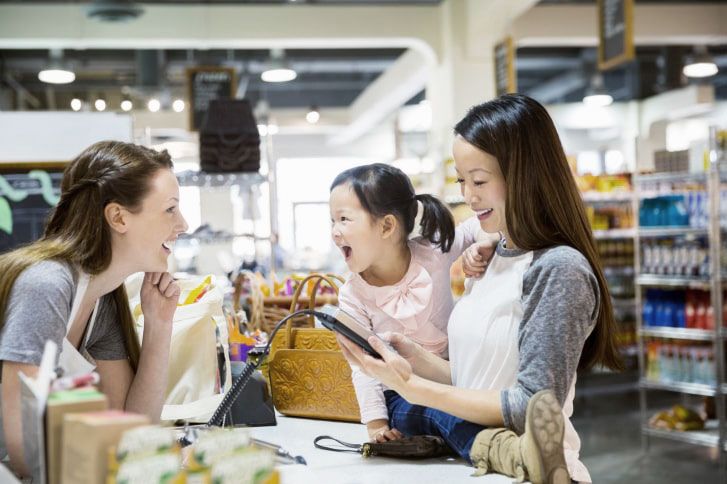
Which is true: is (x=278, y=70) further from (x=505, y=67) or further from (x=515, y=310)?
(x=515, y=310)

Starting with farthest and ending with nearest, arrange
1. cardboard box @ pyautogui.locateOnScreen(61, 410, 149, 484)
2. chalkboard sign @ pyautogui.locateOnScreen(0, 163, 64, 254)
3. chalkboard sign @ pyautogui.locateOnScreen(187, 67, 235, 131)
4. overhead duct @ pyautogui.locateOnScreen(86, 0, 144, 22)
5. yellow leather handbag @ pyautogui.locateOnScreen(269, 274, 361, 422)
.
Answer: chalkboard sign @ pyautogui.locateOnScreen(187, 67, 235, 131), overhead duct @ pyautogui.locateOnScreen(86, 0, 144, 22), chalkboard sign @ pyautogui.locateOnScreen(0, 163, 64, 254), yellow leather handbag @ pyautogui.locateOnScreen(269, 274, 361, 422), cardboard box @ pyautogui.locateOnScreen(61, 410, 149, 484)

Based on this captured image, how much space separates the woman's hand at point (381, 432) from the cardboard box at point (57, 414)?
37.6 inches

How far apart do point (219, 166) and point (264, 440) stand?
334cm

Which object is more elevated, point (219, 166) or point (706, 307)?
point (219, 166)

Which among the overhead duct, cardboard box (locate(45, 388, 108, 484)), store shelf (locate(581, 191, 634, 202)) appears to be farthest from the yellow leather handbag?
store shelf (locate(581, 191, 634, 202))

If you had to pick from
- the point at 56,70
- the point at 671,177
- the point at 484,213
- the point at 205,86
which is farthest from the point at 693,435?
the point at 56,70

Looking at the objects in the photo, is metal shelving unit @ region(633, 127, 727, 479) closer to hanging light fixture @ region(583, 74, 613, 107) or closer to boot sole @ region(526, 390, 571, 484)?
boot sole @ region(526, 390, 571, 484)

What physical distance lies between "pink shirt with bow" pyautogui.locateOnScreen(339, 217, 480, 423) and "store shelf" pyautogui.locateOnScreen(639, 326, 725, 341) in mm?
5035

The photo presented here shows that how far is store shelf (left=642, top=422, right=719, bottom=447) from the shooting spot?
21.5 ft

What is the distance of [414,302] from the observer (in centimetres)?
229

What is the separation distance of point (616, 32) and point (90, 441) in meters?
6.60

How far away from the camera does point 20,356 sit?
5.55ft

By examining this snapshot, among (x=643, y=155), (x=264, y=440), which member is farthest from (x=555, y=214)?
(x=643, y=155)

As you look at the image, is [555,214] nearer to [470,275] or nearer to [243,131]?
[470,275]
